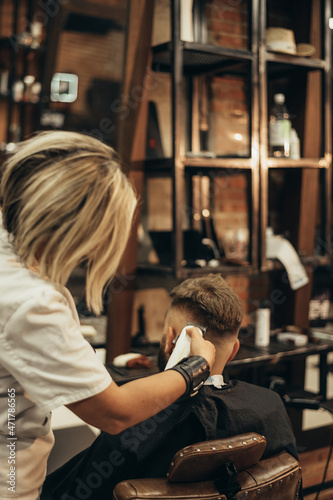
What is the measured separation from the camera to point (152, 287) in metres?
2.95

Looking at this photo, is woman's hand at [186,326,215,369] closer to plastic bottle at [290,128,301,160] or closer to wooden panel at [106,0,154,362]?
wooden panel at [106,0,154,362]

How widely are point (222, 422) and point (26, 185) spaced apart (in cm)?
81

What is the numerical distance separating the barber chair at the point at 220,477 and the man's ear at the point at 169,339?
352mm

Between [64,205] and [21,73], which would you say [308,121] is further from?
[64,205]

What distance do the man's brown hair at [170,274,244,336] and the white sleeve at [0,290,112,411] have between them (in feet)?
1.88

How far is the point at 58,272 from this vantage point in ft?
3.74

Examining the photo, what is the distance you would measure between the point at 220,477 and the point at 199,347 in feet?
0.99

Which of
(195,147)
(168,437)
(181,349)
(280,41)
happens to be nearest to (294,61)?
(280,41)

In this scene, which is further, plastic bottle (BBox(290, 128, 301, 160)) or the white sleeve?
plastic bottle (BBox(290, 128, 301, 160))

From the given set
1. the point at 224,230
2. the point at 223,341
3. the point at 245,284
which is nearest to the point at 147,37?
the point at 224,230

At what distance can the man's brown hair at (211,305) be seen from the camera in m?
1.63

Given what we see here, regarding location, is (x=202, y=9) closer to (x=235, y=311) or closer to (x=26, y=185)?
(x=235, y=311)

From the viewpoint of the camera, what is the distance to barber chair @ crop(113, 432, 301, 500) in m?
1.24

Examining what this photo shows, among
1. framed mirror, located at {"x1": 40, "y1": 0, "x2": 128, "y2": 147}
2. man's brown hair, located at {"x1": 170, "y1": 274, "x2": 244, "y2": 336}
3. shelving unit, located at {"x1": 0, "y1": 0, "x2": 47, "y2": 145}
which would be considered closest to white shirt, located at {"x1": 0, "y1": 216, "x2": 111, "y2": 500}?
man's brown hair, located at {"x1": 170, "y1": 274, "x2": 244, "y2": 336}
